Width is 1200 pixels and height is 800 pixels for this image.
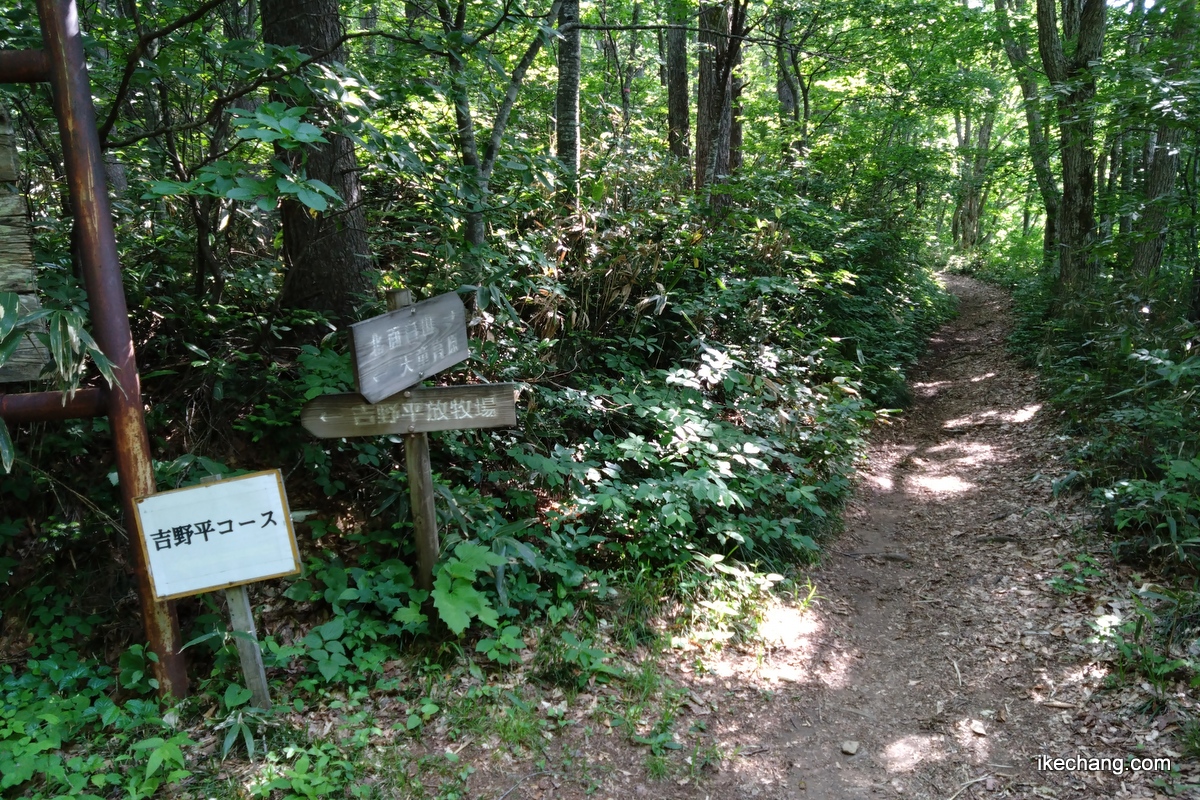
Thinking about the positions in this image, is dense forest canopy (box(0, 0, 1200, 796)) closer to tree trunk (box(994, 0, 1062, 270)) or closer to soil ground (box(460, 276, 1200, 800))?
soil ground (box(460, 276, 1200, 800))

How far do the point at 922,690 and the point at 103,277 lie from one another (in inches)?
183

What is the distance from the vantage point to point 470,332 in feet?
17.0

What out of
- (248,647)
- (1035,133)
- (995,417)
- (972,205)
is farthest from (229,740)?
(972,205)

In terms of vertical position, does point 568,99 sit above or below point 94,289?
above

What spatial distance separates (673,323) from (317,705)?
15.9 feet

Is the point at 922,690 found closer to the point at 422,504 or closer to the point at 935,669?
the point at 935,669

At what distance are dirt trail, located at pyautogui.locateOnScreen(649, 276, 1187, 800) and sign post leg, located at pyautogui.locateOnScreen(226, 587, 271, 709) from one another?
1845 millimetres

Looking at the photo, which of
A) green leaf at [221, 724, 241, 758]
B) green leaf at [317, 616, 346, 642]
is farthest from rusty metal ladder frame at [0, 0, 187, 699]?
green leaf at [317, 616, 346, 642]

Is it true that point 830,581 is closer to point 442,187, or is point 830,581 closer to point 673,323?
point 673,323

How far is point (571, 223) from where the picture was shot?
21.5ft

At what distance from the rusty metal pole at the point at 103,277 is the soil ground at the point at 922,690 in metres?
1.54

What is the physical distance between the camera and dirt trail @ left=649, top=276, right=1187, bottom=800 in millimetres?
3303

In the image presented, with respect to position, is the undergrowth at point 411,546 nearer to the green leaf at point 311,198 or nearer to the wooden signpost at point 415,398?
the wooden signpost at point 415,398

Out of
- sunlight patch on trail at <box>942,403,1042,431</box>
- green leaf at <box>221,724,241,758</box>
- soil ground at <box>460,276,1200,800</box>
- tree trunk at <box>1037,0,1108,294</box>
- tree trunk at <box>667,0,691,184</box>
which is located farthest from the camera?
tree trunk at <box>667,0,691,184</box>
